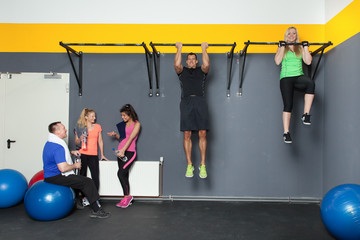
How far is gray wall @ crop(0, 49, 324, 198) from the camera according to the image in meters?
4.15

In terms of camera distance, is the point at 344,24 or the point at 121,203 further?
the point at 121,203

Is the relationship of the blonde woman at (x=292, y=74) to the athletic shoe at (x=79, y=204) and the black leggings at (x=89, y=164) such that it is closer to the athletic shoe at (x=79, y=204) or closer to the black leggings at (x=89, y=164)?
the black leggings at (x=89, y=164)

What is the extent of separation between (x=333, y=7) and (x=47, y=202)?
4.39m

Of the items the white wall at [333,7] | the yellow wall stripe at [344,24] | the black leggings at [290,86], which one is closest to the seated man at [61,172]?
the black leggings at [290,86]

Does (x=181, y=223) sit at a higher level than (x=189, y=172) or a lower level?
lower

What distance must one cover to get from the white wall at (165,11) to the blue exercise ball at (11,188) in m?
2.31

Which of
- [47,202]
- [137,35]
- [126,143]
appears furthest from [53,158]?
[137,35]

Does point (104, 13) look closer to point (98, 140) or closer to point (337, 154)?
point (98, 140)

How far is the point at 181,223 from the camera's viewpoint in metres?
3.24

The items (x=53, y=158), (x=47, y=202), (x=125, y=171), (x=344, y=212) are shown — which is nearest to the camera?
(x=344, y=212)

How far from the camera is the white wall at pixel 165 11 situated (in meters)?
4.23

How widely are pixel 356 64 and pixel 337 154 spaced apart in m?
1.17

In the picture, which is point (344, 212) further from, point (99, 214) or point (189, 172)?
point (99, 214)

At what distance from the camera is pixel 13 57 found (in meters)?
4.35
